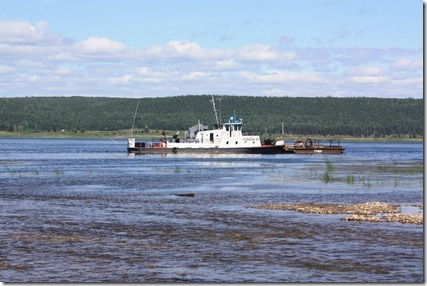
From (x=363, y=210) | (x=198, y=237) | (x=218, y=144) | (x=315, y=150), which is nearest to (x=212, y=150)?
(x=218, y=144)

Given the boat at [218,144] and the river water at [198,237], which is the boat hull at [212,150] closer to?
the boat at [218,144]

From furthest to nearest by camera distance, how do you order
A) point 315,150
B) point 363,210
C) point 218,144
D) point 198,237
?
point 315,150, point 218,144, point 363,210, point 198,237

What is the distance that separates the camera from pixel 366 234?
30.5 m

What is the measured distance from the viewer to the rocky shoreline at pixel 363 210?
34.2 metres

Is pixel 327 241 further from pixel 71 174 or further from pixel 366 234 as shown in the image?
pixel 71 174

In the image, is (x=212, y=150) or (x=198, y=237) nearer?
(x=198, y=237)

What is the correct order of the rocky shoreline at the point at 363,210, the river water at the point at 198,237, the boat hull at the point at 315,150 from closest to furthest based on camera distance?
the river water at the point at 198,237 → the rocky shoreline at the point at 363,210 → the boat hull at the point at 315,150

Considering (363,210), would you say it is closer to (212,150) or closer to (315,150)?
(212,150)

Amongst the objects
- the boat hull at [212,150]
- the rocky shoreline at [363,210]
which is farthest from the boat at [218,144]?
the rocky shoreline at [363,210]

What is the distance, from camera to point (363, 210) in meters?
37.8

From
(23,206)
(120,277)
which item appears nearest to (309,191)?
(23,206)

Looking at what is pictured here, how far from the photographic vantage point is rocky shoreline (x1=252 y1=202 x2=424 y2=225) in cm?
3425

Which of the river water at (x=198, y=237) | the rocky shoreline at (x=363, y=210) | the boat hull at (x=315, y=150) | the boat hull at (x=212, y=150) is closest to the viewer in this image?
the river water at (x=198, y=237)

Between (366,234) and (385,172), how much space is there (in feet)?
143
